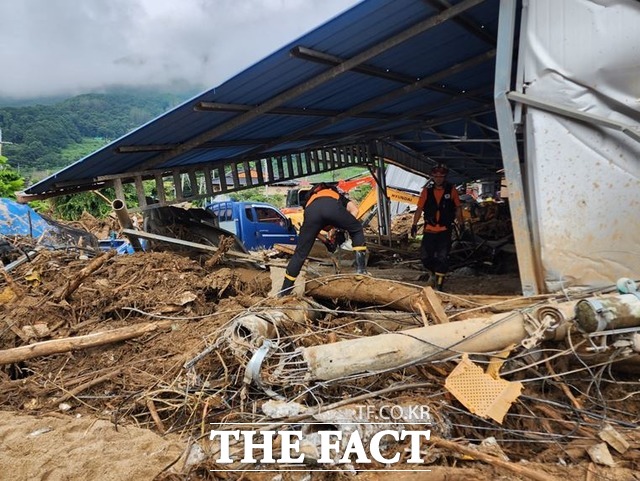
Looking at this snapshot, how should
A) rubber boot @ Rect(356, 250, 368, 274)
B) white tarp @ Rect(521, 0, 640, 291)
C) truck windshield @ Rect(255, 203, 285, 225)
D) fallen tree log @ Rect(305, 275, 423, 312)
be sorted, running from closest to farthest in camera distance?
white tarp @ Rect(521, 0, 640, 291)
fallen tree log @ Rect(305, 275, 423, 312)
rubber boot @ Rect(356, 250, 368, 274)
truck windshield @ Rect(255, 203, 285, 225)

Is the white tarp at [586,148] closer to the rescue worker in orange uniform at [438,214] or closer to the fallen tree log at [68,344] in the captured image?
the rescue worker in orange uniform at [438,214]

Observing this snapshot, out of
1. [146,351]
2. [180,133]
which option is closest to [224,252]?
[180,133]

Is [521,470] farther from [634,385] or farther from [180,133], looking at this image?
[180,133]

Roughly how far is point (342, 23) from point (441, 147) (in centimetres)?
1014

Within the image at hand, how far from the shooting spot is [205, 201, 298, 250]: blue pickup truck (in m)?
12.1

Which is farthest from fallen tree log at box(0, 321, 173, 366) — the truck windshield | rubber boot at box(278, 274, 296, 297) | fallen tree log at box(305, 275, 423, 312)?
the truck windshield

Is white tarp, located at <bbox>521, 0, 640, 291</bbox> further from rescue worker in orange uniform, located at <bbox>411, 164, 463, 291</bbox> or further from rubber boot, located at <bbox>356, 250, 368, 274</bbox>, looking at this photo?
rescue worker in orange uniform, located at <bbox>411, 164, 463, 291</bbox>

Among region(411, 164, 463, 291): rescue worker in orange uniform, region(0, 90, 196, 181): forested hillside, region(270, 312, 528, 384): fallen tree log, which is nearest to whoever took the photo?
region(270, 312, 528, 384): fallen tree log

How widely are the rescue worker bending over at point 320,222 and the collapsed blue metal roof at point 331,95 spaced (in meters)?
1.33

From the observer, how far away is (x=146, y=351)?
4.22 meters

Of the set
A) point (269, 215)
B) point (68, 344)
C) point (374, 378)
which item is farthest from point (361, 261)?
point (269, 215)

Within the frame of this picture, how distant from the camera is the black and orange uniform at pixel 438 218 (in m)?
6.80

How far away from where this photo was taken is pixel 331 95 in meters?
6.36

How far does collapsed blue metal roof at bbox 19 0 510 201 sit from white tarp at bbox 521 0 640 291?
40.7 inches
